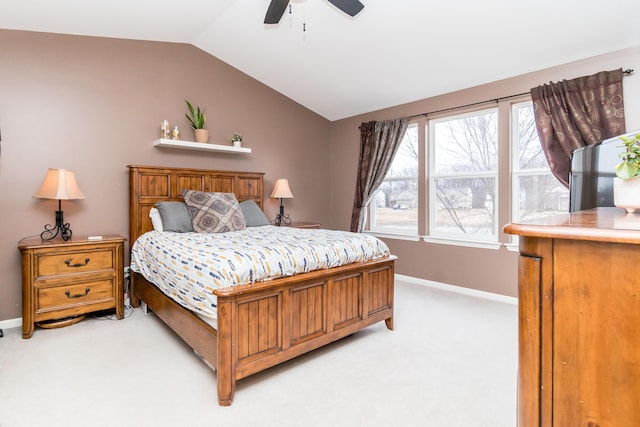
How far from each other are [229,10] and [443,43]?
7.05 ft

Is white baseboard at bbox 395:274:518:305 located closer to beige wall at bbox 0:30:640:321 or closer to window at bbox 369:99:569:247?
beige wall at bbox 0:30:640:321

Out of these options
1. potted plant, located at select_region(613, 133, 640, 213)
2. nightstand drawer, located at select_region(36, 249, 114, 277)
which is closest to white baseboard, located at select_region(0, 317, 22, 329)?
nightstand drawer, located at select_region(36, 249, 114, 277)

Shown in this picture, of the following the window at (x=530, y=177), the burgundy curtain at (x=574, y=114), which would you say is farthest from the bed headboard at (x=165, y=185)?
the burgundy curtain at (x=574, y=114)

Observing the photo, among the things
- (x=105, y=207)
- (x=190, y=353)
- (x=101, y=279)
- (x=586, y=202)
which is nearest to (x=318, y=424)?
(x=190, y=353)

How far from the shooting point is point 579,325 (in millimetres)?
736

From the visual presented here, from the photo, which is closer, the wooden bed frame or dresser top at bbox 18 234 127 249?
the wooden bed frame

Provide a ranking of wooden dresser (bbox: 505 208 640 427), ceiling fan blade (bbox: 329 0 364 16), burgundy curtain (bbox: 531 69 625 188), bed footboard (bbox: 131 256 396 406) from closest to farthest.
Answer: wooden dresser (bbox: 505 208 640 427) → bed footboard (bbox: 131 256 396 406) → ceiling fan blade (bbox: 329 0 364 16) → burgundy curtain (bbox: 531 69 625 188)

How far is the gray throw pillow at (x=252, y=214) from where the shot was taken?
4172 millimetres

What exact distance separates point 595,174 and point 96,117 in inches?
175

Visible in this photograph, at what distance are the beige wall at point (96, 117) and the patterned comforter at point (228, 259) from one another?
111 cm

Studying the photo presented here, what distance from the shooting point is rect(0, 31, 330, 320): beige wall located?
3.15m

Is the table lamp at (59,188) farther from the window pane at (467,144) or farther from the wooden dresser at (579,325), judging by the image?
the window pane at (467,144)

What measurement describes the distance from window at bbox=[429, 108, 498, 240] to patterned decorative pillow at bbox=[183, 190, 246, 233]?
→ 2.51m

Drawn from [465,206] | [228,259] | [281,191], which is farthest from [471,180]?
[228,259]
